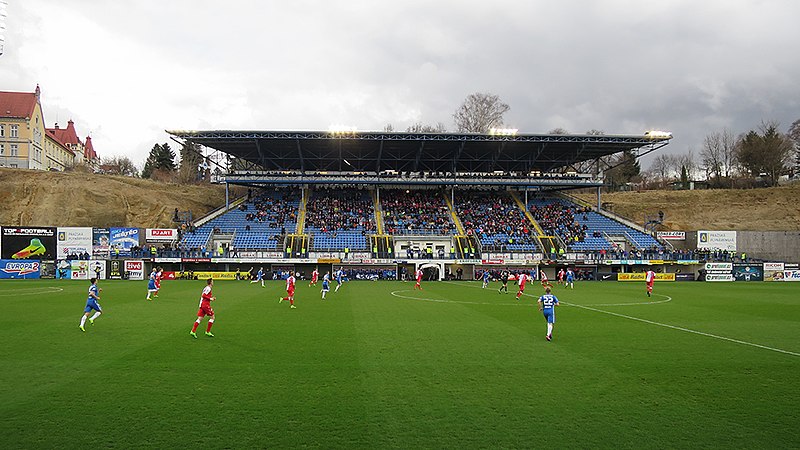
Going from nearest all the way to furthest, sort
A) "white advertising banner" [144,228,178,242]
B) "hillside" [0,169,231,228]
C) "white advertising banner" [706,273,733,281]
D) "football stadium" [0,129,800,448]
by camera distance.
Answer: "football stadium" [0,129,800,448] < "white advertising banner" [144,228,178,242] < "white advertising banner" [706,273,733,281] < "hillside" [0,169,231,228]

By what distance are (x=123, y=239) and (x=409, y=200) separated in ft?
107

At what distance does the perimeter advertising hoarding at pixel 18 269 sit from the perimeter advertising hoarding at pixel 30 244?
0.71 m

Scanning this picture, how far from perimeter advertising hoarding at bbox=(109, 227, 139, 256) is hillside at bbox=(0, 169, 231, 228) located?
13224 mm

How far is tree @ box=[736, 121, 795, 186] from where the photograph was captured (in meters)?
83.8

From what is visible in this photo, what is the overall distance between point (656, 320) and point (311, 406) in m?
17.3

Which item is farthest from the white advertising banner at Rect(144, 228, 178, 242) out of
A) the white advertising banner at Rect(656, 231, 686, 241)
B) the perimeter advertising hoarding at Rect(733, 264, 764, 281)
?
the perimeter advertising hoarding at Rect(733, 264, 764, 281)

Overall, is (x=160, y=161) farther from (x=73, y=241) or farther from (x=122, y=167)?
(x=73, y=241)

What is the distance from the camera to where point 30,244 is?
159 ft

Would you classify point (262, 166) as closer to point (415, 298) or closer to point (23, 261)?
point (23, 261)

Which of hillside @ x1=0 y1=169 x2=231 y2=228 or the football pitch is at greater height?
hillside @ x1=0 y1=169 x2=231 y2=228

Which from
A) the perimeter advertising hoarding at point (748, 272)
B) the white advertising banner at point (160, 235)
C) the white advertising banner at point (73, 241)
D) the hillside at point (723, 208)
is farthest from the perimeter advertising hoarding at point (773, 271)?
the white advertising banner at point (73, 241)

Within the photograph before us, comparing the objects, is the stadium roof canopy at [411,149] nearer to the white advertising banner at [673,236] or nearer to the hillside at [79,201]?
the white advertising banner at [673,236]

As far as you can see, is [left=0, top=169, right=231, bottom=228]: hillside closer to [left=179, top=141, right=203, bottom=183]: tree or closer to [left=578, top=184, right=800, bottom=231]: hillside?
[left=179, top=141, right=203, bottom=183]: tree

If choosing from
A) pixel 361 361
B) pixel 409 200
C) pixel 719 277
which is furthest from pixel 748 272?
pixel 361 361
